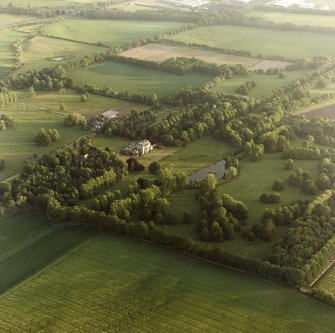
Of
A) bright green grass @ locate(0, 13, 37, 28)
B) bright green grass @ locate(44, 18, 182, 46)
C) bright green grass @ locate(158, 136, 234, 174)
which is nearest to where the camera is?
bright green grass @ locate(158, 136, 234, 174)

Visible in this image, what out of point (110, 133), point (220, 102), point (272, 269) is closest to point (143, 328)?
point (272, 269)

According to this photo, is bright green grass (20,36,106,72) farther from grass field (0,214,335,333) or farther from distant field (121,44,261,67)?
grass field (0,214,335,333)

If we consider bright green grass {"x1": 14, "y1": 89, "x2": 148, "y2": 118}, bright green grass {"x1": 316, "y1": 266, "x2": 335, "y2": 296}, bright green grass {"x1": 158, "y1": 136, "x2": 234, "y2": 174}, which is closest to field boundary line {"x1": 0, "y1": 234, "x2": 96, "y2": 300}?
bright green grass {"x1": 158, "y1": 136, "x2": 234, "y2": 174}

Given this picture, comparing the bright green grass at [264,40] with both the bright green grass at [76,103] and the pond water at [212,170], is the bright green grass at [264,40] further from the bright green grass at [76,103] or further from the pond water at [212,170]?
the pond water at [212,170]

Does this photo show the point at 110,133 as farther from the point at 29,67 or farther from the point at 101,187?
the point at 29,67

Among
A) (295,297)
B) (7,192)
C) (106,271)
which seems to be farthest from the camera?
(7,192)

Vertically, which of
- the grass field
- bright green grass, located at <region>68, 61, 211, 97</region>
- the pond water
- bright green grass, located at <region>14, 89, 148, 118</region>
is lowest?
the grass field
